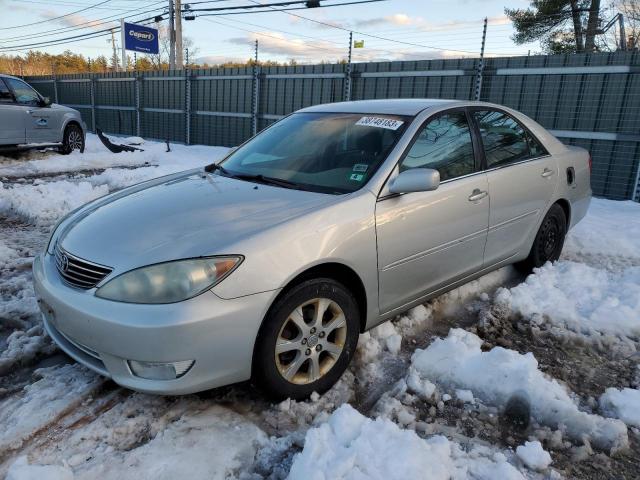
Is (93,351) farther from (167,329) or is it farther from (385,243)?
(385,243)

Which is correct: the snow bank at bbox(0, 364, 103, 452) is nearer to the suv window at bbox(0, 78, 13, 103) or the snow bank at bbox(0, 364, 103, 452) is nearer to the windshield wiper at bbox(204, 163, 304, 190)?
the windshield wiper at bbox(204, 163, 304, 190)

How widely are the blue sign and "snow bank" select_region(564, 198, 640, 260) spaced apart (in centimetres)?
2659

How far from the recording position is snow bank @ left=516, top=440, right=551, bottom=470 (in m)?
2.29

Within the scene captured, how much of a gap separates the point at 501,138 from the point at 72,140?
11.6 m

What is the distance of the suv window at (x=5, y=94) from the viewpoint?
10.9 meters

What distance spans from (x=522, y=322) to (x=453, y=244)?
86 cm

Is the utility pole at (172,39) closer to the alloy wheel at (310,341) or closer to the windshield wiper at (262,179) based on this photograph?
the windshield wiper at (262,179)

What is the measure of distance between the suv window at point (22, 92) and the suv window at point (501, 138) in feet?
35.4

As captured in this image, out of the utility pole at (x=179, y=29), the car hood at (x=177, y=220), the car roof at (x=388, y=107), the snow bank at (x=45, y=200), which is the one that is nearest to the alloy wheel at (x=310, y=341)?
the car hood at (x=177, y=220)

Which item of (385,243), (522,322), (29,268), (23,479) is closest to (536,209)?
(522,322)

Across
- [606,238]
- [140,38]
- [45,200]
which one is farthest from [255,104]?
[140,38]

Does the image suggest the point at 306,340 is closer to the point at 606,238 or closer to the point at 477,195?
the point at 477,195

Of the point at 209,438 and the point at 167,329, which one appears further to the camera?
the point at 209,438

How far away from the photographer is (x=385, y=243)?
2969mm
